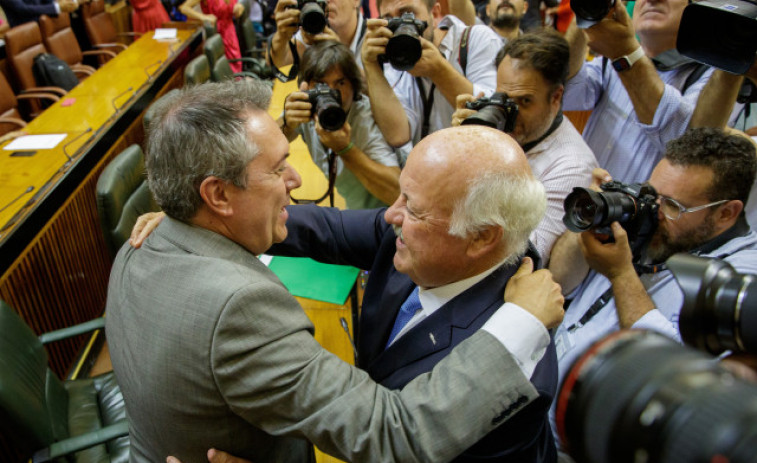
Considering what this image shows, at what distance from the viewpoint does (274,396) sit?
35.3 inches

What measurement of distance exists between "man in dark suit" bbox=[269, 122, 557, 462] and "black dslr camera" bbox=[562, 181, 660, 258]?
28 cm

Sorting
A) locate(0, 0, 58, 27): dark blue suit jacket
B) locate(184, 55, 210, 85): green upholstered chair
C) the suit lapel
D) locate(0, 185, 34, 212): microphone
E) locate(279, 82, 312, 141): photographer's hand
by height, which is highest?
locate(279, 82, 312, 141): photographer's hand

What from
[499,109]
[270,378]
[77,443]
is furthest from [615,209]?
[77,443]

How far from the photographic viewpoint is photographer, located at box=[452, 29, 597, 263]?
1.64 meters

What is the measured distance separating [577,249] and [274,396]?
1.08 m

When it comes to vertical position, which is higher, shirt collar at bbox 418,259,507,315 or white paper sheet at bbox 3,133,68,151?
shirt collar at bbox 418,259,507,315

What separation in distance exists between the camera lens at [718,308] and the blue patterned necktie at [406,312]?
0.69 meters

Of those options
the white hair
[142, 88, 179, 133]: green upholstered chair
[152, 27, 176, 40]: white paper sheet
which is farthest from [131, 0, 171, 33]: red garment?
the white hair

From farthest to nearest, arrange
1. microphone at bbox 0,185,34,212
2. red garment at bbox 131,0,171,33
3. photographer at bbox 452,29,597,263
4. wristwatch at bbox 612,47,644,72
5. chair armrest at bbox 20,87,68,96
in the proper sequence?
1. red garment at bbox 131,0,171,33
2. chair armrest at bbox 20,87,68,96
3. microphone at bbox 0,185,34,212
4. wristwatch at bbox 612,47,644,72
5. photographer at bbox 452,29,597,263

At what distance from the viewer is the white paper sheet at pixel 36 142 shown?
2.91 m

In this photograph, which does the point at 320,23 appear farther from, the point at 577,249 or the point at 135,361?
the point at 135,361

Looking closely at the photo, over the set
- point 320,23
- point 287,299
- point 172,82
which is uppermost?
point 320,23

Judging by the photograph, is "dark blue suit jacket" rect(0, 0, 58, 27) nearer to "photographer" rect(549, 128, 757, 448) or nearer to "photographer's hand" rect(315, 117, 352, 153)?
"photographer's hand" rect(315, 117, 352, 153)

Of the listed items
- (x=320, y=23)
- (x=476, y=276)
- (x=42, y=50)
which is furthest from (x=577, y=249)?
(x=42, y=50)
